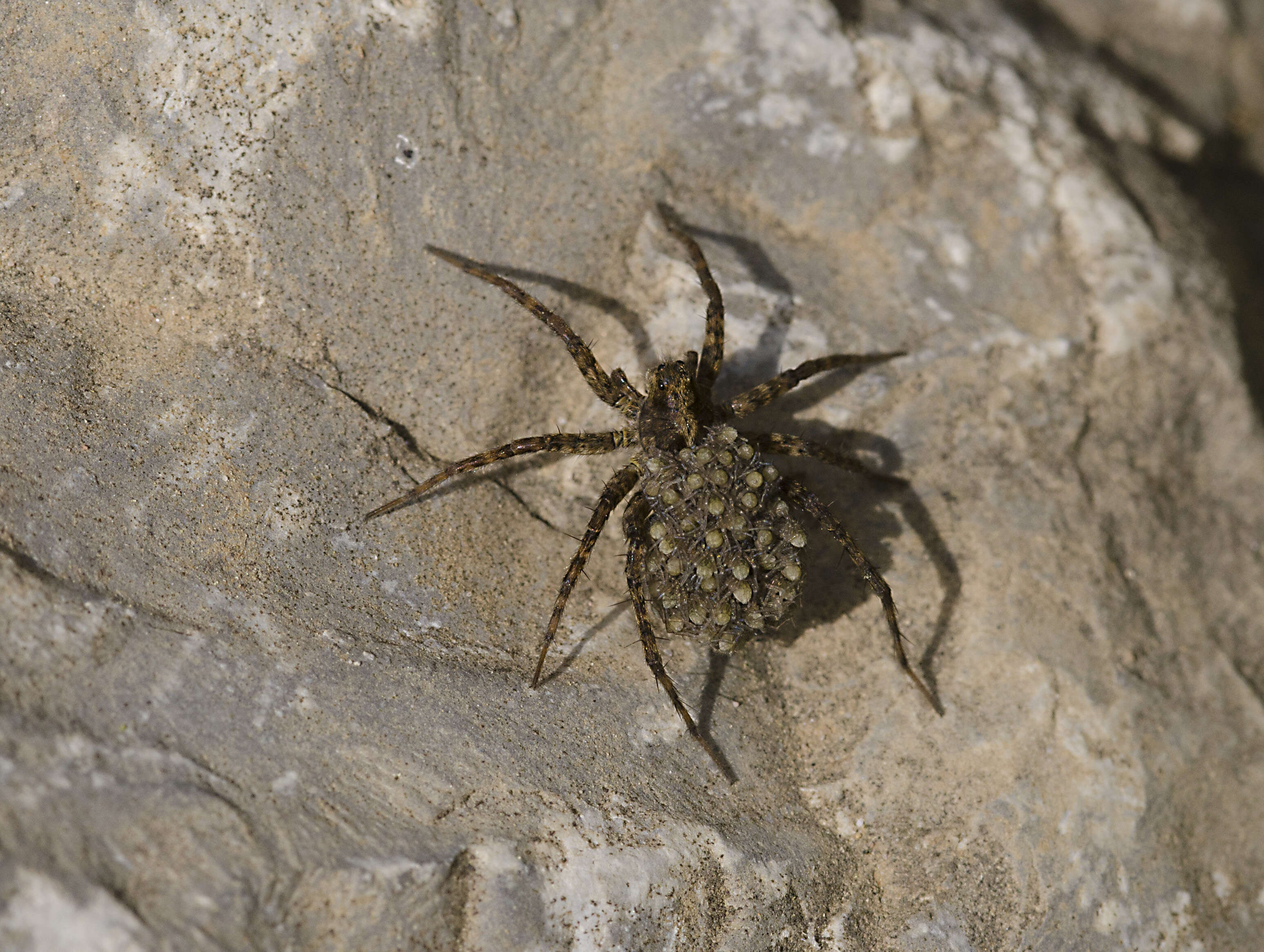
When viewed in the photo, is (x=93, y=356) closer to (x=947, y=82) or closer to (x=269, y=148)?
(x=269, y=148)

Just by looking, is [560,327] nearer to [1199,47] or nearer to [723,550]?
[723,550]

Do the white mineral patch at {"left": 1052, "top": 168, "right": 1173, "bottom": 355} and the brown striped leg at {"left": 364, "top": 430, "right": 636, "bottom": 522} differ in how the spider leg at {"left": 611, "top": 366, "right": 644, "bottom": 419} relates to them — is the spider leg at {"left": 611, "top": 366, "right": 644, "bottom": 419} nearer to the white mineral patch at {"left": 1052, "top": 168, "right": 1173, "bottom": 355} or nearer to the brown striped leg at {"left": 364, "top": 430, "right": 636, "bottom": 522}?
the brown striped leg at {"left": 364, "top": 430, "right": 636, "bottom": 522}

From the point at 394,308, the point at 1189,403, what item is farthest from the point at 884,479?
the point at 394,308

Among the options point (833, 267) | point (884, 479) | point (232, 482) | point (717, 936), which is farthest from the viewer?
point (833, 267)

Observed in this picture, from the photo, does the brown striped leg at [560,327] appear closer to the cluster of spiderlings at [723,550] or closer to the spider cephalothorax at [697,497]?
the spider cephalothorax at [697,497]

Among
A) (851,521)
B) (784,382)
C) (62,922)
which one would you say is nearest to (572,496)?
(784,382)

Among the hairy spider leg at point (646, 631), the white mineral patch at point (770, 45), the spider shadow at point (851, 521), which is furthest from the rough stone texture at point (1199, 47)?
the hairy spider leg at point (646, 631)

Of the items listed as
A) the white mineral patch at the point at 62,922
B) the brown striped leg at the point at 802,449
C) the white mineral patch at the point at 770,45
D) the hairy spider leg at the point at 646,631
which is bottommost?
the white mineral patch at the point at 62,922
